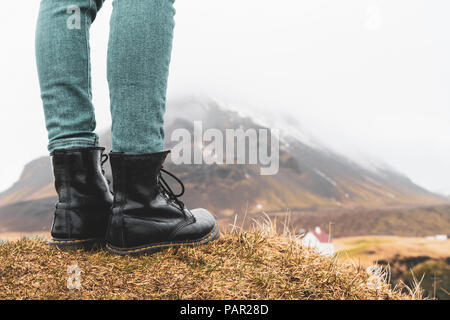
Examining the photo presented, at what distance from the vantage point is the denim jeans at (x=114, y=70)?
1658mm

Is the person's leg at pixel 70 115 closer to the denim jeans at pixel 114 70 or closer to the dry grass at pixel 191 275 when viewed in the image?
the denim jeans at pixel 114 70

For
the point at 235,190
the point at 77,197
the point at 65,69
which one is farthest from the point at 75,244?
the point at 235,190

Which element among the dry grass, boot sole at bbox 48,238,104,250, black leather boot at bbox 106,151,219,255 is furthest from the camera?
boot sole at bbox 48,238,104,250

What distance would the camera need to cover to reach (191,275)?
5.08ft

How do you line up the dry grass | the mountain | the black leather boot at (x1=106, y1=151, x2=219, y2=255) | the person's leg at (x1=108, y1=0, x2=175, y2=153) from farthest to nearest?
the mountain
the black leather boot at (x1=106, y1=151, x2=219, y2=255)
the person's leg at (x1=108, y1=0, x2=175, y2=153)
the dry grass

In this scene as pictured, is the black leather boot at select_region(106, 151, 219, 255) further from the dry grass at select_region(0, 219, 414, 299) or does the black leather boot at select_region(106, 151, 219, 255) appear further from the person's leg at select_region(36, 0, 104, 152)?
the person's leg at select_region(36, 0, 104, 152)

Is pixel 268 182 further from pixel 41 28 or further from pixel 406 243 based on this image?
pixel 41 28

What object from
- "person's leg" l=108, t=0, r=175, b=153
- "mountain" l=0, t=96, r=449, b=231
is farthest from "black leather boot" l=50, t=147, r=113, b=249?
"mountain" l=0, t=96, r=449, b=231

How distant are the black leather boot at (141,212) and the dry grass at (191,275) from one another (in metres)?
0.09

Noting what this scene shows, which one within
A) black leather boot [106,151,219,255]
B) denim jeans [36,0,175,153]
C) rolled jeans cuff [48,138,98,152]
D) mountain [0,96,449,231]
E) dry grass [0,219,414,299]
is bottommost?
mountain [0,96,449,231]

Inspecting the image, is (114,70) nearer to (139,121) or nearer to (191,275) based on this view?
(139,121)

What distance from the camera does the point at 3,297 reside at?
129cm

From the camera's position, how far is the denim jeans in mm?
1658

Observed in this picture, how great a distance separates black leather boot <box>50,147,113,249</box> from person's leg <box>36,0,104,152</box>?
77 mm
